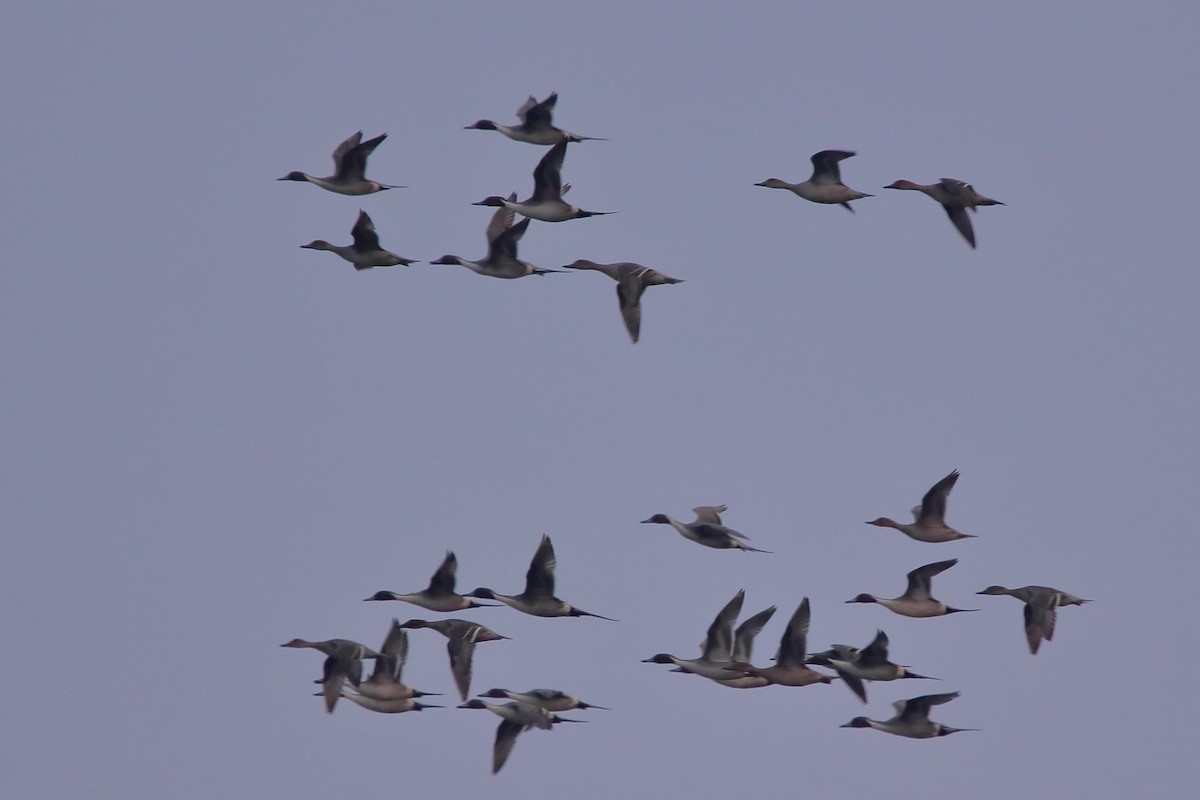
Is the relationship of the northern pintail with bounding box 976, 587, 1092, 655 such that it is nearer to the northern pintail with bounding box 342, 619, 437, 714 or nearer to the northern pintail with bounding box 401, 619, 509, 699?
the northern pintail with bounding box 401, 619, 509, 699

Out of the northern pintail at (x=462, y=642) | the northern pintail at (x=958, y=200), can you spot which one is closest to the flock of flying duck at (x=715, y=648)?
the northern pintail at (x=462, y=642)

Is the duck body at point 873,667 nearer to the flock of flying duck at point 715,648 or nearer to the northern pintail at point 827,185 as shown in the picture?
the flock of flying duck at point 715,648

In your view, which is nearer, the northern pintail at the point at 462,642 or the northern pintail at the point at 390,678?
the northern pintail at the point at 462,642

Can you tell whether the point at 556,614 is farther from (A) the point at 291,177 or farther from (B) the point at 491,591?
(A) the point at 291,177

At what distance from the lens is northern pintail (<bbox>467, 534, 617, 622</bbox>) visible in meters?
27.1

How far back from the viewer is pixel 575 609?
27.4 meters

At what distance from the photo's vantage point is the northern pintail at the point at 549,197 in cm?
2827


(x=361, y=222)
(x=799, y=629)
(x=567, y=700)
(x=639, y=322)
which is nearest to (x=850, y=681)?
(x=799, y=629)

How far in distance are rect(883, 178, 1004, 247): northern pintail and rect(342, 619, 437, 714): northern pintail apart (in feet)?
32.3

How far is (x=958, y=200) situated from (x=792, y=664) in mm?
6978

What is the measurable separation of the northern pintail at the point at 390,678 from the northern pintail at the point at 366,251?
5.22m

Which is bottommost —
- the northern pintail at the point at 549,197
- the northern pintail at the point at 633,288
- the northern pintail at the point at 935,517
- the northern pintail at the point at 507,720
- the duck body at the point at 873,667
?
the northern pintail at the point at 507,720

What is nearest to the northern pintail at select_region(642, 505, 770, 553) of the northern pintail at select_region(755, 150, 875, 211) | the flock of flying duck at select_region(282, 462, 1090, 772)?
the flock of flying duck at select_region(282, 462, 1090, 772)

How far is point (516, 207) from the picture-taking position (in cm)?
2869
